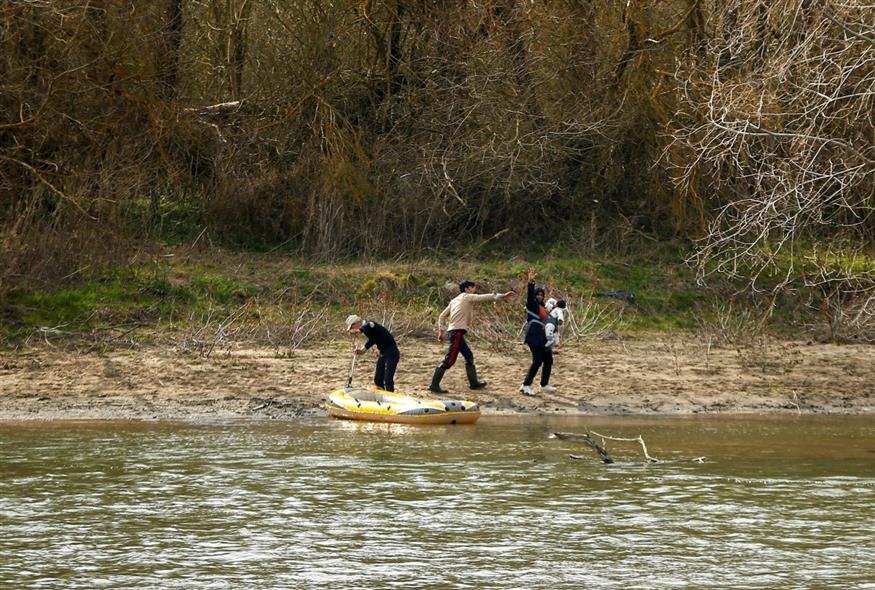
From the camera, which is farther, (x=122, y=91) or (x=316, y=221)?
(x=316, y=221)

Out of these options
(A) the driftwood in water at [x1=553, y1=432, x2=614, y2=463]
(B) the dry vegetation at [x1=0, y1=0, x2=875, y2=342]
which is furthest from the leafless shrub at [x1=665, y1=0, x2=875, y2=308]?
(A) the driftwood in water at [x1=553, y1=432, x2=614, y2=463]

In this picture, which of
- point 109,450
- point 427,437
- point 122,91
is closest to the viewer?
point 109,450

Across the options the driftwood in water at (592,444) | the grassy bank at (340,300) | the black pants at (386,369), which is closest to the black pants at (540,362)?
the black pants at (386,369)

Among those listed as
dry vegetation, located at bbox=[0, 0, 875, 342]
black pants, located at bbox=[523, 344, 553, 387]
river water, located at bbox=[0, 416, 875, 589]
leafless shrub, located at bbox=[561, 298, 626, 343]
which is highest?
dry vegetation, located at bbox=[0, 0, 875, 342]

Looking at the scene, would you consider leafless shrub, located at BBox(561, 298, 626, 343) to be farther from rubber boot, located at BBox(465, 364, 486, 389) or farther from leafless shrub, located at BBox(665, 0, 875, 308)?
rubber boot, located at BBox(465, 364, 486, 389)

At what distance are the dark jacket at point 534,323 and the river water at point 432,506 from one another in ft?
4.02

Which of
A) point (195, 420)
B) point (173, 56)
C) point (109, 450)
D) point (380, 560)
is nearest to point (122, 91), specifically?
point (173, 56)

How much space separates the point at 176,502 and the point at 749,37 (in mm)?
9506

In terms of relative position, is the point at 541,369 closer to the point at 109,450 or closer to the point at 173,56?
the point at 109,450

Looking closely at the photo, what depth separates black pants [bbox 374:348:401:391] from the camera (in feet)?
57.9

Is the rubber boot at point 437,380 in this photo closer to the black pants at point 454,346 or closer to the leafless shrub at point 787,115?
the black pants at point 454,346

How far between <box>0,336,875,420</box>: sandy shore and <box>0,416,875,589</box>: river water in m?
0.76

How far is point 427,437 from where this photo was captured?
52.9ft

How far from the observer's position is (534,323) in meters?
17.9
